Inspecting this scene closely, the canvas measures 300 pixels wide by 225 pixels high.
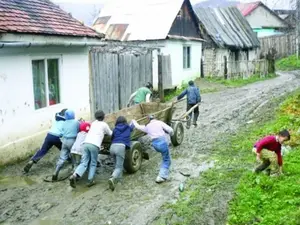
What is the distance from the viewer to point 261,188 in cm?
707

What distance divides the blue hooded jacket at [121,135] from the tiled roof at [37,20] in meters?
3.44

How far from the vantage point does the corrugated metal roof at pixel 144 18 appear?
21.1 meters

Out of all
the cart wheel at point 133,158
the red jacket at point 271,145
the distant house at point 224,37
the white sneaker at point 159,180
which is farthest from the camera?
the distant house at point 224,37

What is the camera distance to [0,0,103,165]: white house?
362 inches

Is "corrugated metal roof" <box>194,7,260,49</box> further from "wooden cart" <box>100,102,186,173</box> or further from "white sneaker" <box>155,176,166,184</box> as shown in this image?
"white sneaker" <box>155,176,166,184</box>

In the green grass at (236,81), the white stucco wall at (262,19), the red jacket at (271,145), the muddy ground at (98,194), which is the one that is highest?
the white stucco wall at (262,19)

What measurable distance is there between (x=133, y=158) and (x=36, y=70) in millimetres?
3871

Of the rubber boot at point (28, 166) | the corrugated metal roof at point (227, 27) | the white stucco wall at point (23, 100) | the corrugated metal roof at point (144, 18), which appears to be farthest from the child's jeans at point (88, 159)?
the corrugated metal roof at point (227, 27)

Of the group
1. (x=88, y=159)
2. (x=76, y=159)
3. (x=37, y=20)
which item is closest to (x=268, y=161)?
(x=88, y=159)

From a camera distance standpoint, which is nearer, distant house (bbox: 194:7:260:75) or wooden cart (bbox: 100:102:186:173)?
wooden cart (bbox: 100:102:186:173)

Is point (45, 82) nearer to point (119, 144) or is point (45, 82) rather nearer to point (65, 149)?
point (65, 149)

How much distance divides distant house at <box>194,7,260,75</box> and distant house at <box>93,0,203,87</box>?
5.64 feet

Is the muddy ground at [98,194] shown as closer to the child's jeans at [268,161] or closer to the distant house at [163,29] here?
the child's jeans at [268,161]

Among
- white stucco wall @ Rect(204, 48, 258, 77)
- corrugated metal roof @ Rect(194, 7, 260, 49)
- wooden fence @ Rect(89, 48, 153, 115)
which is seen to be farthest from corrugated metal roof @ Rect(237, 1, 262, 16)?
wooden fence @ Rect(89, 48, 153, 115)
